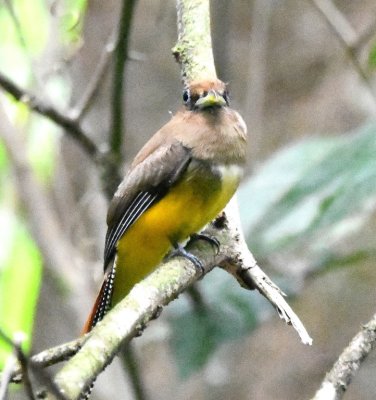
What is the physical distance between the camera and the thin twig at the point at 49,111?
2967mm

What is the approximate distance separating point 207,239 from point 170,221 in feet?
0.85

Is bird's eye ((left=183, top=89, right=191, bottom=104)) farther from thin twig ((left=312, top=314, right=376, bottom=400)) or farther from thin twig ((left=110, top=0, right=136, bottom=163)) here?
thin twig ((left=312, top=314, right=376, bottom=400))

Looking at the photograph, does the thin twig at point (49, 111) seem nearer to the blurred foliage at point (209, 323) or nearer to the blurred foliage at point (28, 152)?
the blurred foliage at point (209, 323)

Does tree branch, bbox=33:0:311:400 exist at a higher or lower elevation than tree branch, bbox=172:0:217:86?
lower

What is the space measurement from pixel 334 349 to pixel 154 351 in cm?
106

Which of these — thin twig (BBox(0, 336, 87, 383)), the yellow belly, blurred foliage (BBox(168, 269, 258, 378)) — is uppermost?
thin twig (BBox(0, 336, 87, 383))

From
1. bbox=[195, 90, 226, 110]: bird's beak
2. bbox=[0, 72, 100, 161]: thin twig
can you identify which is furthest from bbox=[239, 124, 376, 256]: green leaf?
bbox=[0, 72, 100, 161]: thin twig

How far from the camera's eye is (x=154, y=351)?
5047 millimetres

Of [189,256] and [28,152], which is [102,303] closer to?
[189,256]

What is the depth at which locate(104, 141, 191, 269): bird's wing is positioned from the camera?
2.86 metres

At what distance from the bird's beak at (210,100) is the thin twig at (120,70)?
0.30 metres

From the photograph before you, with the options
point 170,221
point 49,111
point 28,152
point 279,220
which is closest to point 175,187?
point 170,221

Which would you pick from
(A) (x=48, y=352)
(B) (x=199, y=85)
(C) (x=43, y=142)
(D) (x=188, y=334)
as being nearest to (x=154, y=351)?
(C) (x=43, y=142)

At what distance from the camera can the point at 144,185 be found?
2.90m
